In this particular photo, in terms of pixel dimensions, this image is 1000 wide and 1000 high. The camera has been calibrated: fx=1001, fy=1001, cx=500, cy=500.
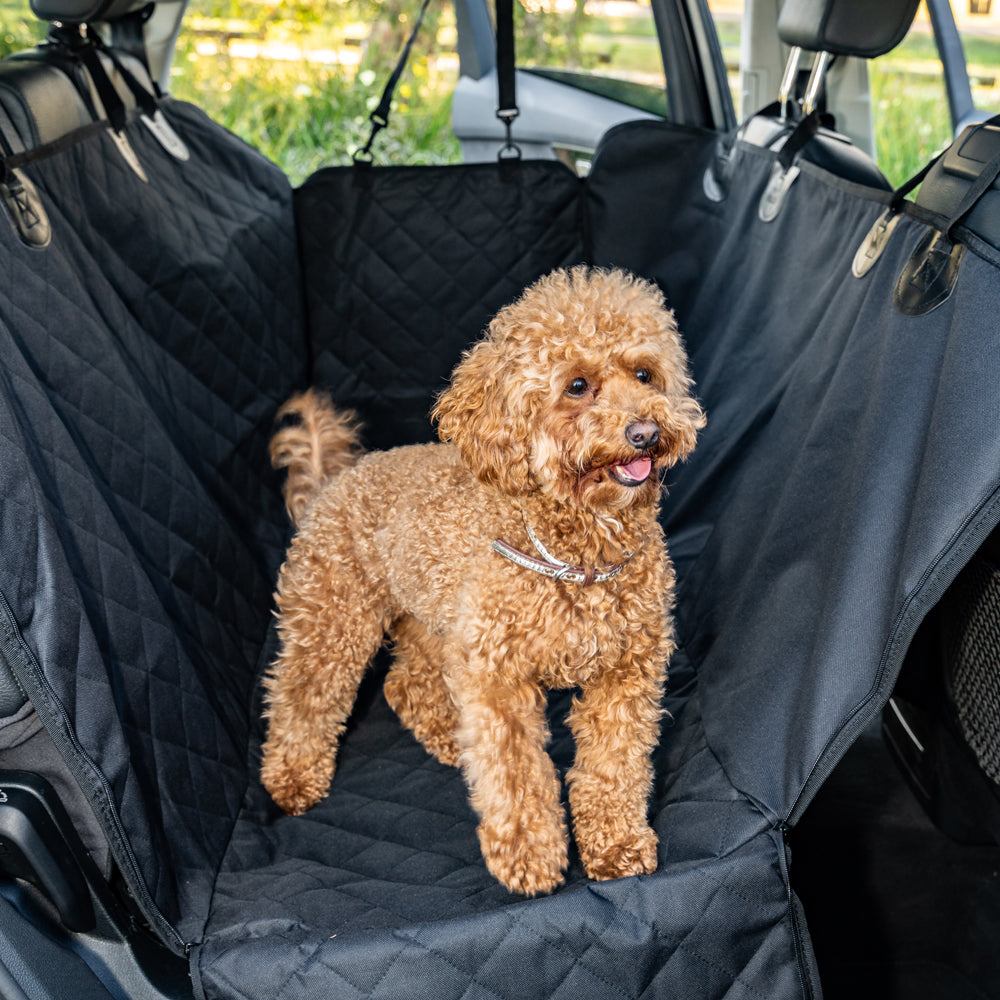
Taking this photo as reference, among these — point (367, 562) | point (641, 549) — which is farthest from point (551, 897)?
point (367, 562)

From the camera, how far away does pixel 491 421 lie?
4.92ft

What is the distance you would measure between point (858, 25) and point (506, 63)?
1003 mm

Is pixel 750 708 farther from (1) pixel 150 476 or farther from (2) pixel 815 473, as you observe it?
(1) pixel 150 476

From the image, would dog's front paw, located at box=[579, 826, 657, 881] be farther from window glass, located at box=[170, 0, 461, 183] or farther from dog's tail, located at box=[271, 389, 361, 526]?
window glass, located at box=[170, 0, 461, 183]

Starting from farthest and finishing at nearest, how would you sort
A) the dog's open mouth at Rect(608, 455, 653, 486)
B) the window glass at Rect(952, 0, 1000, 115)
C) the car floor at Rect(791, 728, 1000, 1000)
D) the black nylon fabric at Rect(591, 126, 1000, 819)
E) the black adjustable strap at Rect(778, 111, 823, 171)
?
1. the window glass at Rect(952, 0, 1000, 115)
2. the black adjustable strap at Rect(778, 111, 823, 171)
3. the car floor at Rect(791, 728, 1000, 1000)
4. the dog's open mouth at Rect(608, 455, 653, 486)
5. the black nylon fabric at Rect(591, 126, 1000, 819)

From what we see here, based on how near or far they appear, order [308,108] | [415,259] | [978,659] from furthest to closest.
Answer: [308,108], [415,259], [978,659]

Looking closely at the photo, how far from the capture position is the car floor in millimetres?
1787

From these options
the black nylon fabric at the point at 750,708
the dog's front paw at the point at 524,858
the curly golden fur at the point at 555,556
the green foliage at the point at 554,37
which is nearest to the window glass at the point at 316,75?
the green foliage at the point at 554,37

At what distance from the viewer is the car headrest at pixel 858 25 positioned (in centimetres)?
162

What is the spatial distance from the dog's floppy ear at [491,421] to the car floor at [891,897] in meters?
0.99

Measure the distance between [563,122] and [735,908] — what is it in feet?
7.83

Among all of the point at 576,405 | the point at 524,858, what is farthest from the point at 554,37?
the point at 524,858

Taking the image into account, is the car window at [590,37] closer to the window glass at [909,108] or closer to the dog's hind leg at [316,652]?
the window glass at [909,108]

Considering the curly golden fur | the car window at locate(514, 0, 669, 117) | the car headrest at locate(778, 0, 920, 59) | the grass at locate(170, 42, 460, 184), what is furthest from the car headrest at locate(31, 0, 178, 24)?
the car window at locate(514, 0, 669, 117)
